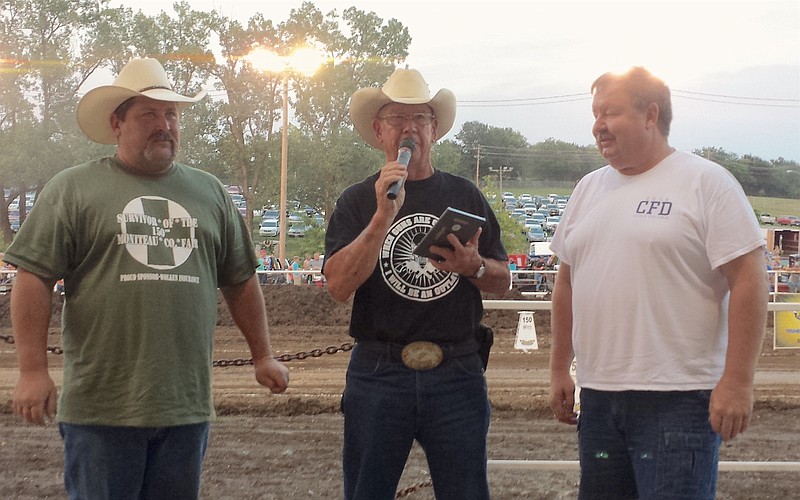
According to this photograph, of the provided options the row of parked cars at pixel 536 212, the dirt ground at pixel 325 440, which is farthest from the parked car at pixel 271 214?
the dirt ground at pixel 325 440

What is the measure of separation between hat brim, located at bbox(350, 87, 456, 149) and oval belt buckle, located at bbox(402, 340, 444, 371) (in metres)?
0.72

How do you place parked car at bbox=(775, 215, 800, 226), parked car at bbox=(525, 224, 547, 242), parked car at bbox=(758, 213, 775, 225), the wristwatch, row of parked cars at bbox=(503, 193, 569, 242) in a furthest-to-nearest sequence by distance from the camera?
parked car at bbox=(525, 224, 547, 242)
row of parked cars at bbox=(503, 193, 569, 242)
parked car at bbox=(775, 215, 800, 226)
parked car at bbox=(758, 213, 775, 225)
the wristwatch

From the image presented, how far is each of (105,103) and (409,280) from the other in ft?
3.58

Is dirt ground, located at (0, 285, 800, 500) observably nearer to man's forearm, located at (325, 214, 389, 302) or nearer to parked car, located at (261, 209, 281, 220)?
man's forearm, located at (325, 214, 389, 302)

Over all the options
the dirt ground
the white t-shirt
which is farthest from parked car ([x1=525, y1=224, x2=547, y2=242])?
the white t-shirt

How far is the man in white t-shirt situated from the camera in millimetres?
2443

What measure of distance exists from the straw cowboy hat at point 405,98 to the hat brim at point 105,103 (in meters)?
0.54

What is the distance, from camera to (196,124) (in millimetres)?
36844

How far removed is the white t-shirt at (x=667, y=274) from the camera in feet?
8.11

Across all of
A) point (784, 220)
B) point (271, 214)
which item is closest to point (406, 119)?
point (784, 220)

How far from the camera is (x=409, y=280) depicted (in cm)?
291

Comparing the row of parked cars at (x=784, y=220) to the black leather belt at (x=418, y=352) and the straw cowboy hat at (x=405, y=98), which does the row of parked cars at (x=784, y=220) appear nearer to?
the straw cowboy hat at (x=405, y=98)

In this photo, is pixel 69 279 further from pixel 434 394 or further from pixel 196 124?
pixel 196 124

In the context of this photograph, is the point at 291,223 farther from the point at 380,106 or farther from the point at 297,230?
the point at 380,106
